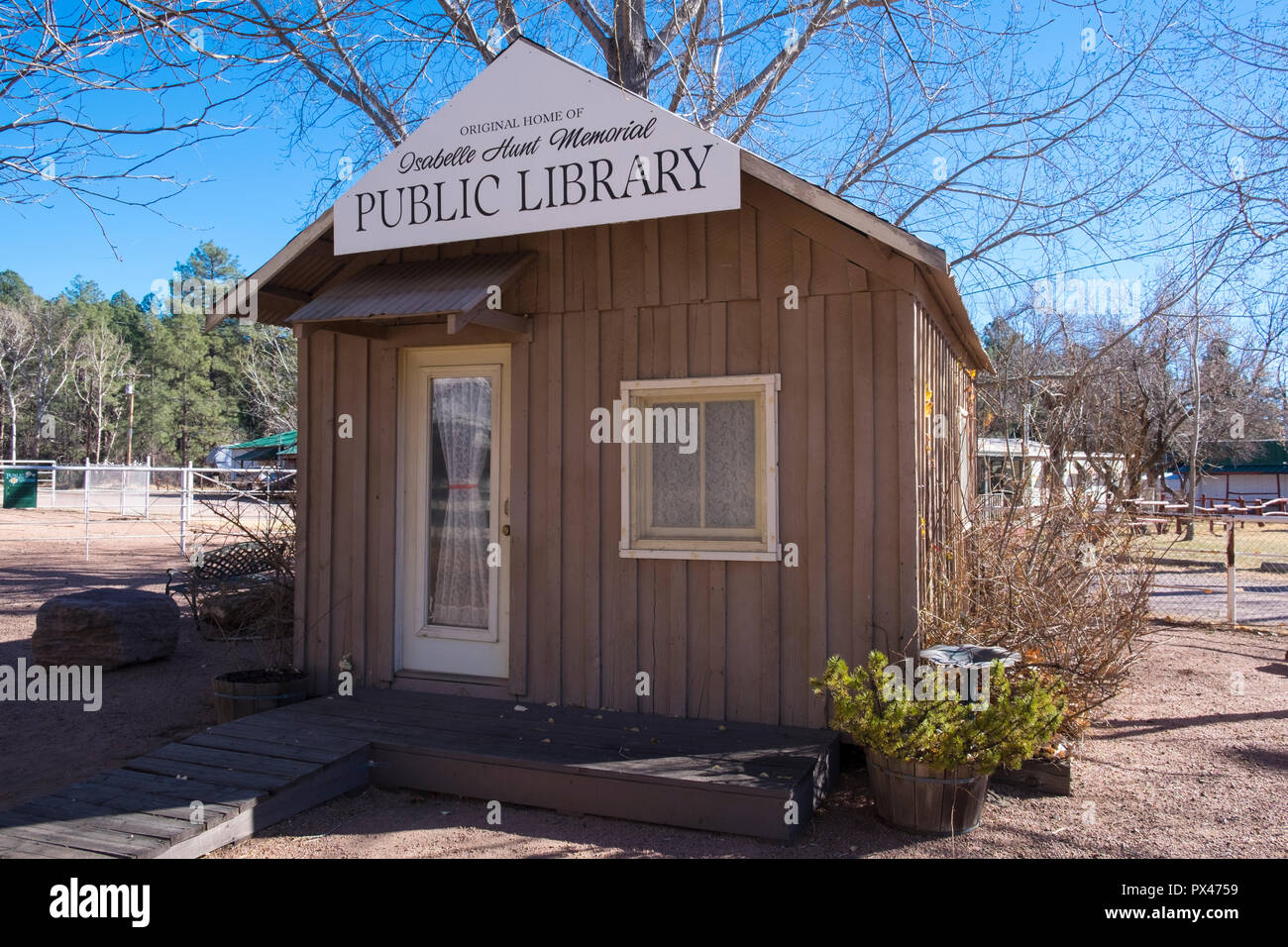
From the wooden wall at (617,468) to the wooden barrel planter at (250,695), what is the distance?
32 cm

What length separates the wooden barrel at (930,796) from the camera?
14.3 ft

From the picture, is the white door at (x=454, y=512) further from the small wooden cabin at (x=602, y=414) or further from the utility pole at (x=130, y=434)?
the utility pole at (x=130, y=434)

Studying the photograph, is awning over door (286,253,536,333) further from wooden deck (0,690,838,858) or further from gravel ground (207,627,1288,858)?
gravel ground (207,627,1288,858)

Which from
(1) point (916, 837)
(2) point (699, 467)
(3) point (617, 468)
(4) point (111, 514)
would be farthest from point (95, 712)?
(4) point (111, 514)

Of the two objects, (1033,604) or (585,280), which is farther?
(585,280)

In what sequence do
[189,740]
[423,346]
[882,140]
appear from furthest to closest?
[882,140] < [423,346] < [189,740]

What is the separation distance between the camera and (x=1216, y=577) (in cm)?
1497

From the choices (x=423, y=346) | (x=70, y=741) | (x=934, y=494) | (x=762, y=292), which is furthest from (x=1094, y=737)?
(x=70, y=741)

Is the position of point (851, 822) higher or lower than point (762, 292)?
lower

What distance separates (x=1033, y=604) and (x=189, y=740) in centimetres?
497

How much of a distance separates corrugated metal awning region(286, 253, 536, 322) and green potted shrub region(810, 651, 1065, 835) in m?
2.97

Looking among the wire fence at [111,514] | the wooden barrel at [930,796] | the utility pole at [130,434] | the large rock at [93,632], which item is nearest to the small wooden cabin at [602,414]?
the wooden barrel at [930,796]

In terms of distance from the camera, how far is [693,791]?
14.7 ft
